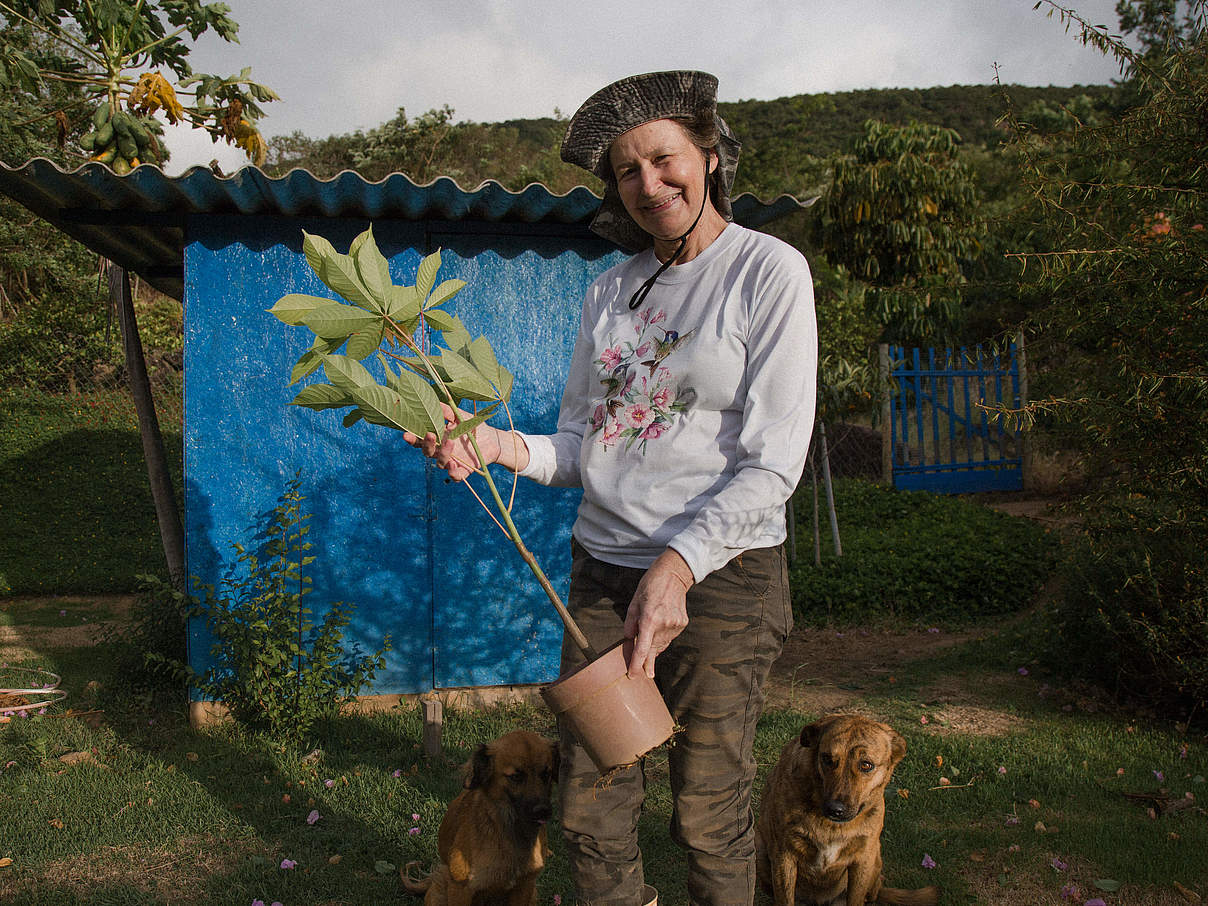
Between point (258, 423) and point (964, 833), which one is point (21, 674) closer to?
point (258, 423)

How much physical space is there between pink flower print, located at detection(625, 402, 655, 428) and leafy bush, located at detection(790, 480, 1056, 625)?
622cm

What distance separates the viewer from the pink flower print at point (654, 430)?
6.74 ft

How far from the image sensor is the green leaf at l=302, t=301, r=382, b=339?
72.6 inches

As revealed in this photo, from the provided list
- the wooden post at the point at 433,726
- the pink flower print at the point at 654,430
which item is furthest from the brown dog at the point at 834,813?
the wooden post at the point at 433,726

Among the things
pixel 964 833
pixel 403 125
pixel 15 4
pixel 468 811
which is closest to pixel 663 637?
pixel 468 811

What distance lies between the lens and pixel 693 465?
2029 millimetres

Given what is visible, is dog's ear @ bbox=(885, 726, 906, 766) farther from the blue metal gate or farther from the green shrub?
the blue metal gate

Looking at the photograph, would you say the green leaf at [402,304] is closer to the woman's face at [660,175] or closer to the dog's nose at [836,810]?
the woman's face at [660,175]

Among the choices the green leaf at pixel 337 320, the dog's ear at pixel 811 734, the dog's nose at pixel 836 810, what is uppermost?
the green leaf at pixel 337 320

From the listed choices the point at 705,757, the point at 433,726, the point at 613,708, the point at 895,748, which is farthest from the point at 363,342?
the point at 433,726

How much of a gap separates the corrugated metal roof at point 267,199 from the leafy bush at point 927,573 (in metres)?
3.92

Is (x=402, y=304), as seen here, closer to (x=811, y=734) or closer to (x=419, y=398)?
(x=419, y=398)

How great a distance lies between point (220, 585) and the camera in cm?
518

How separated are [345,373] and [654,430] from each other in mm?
685
